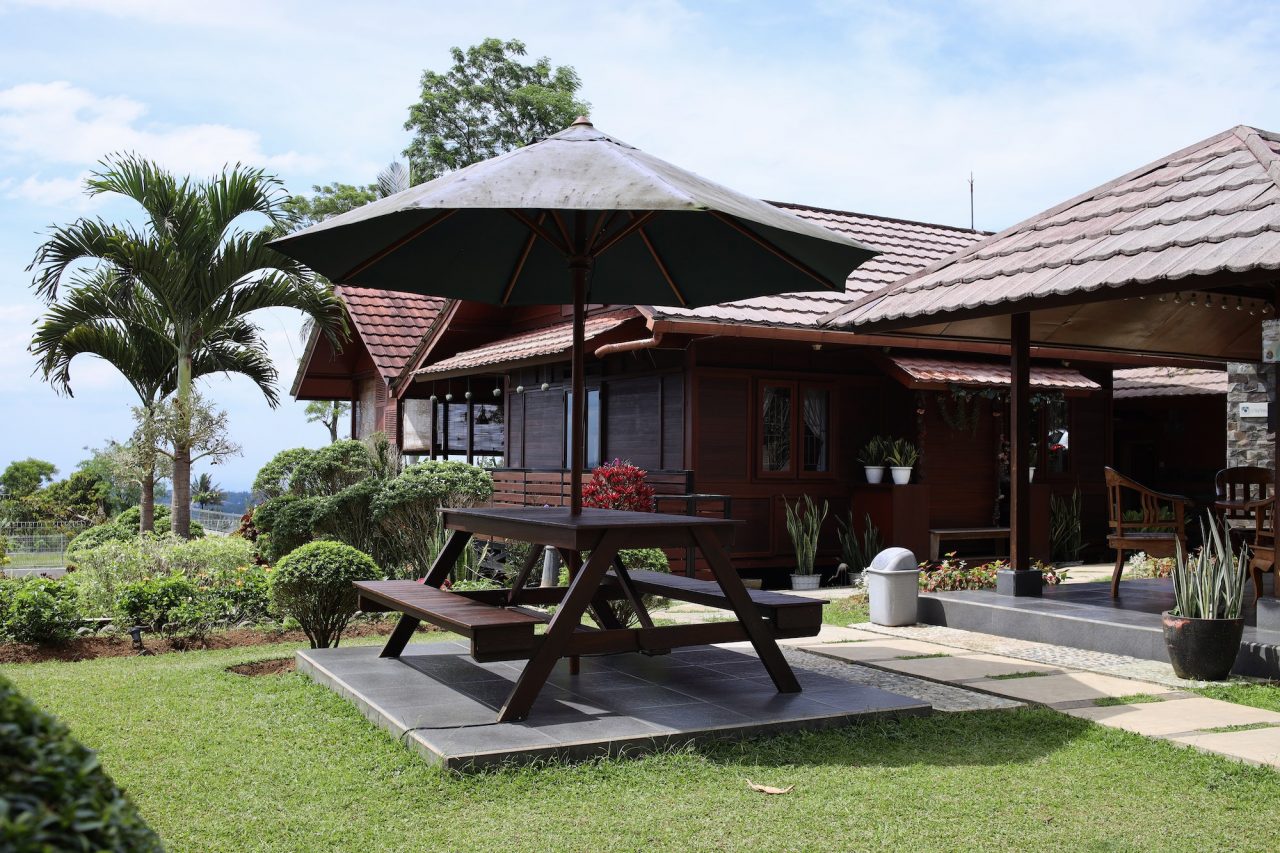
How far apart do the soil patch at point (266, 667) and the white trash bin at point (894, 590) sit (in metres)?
4.65

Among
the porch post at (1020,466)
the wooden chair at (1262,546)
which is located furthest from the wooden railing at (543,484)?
the wooden chair at (1262,546)

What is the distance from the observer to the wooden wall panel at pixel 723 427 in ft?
42.5

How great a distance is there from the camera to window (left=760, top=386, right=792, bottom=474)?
13.4 metres

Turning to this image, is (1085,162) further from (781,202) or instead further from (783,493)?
(783,493)

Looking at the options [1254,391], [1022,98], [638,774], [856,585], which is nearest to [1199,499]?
[1254,391]

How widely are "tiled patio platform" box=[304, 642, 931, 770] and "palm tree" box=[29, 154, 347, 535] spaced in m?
8.66

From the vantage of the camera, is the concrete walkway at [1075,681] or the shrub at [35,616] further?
the shrub at [35,616]

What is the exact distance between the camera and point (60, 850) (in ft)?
4.38

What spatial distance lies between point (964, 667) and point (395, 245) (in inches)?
173

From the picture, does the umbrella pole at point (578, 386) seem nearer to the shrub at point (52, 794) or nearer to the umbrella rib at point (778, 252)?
the umbrella rib at point (778, 252)

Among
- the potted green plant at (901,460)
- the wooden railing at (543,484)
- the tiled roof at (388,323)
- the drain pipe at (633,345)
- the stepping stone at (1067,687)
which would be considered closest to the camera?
the stepping stone at (1067,687)

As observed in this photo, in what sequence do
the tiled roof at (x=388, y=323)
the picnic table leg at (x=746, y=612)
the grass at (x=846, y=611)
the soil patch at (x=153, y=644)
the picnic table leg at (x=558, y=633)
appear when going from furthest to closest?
1. the tiled roof at (x=388, y=323)
2. the grass at (x=846, y=611)
3. the soil patch at (x=153, y=644)
4. the picnic table leg at (x=746, y=612)
5. the picnic table leg at (x=558, y=633)

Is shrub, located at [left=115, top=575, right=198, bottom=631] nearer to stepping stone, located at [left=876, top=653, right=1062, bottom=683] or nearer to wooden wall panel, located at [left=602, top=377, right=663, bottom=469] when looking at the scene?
stepping stone, located at [left=876, top=653, right=1062, bottom=683]

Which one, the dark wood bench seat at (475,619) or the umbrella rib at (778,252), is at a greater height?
the umbrella rib at (778,252)
